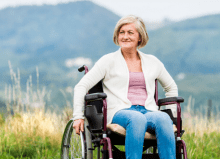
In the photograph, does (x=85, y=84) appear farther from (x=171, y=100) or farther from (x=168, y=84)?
(x=168, y=84)

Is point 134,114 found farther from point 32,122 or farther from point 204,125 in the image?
point 204,125

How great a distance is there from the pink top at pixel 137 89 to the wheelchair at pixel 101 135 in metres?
0.26

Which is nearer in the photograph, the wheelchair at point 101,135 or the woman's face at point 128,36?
the wheelchair at point 101,135

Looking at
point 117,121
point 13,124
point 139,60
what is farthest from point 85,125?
point 13,124

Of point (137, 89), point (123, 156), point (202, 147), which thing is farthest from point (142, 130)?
point (202, 147)

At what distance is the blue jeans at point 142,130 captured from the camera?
2262mm

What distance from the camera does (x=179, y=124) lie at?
265 centimetres

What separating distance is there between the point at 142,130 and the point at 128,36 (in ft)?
2.94

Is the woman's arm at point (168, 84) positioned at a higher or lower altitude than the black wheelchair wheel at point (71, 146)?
higher

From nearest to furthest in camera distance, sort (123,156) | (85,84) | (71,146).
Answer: (123,156) → (85,84) → (71,146)

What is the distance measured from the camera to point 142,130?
231 cm

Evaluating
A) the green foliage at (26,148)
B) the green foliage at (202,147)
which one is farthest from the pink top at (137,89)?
the green foliage at (26,148)

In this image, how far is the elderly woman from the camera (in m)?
2.39

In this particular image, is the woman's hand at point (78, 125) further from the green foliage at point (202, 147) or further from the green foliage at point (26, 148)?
the green foliage at point (202, 147)
